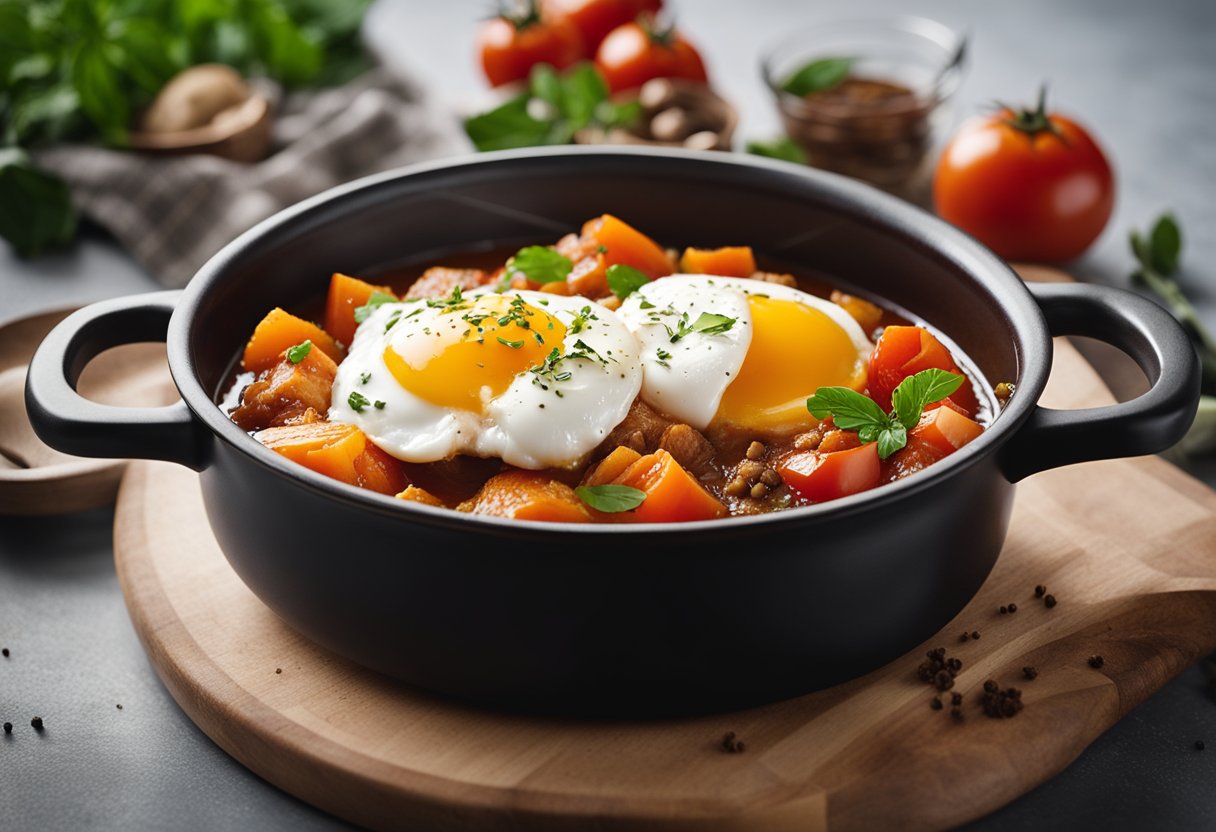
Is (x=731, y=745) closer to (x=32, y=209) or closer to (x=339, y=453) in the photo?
(x=339, y=453)

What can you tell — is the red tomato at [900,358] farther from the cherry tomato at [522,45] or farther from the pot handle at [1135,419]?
the cherry tomato at [522,45]

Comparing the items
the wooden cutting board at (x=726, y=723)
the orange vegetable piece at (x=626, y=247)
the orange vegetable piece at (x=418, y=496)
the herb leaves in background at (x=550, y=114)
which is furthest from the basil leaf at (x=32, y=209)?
the orange vegetable piece at (x=418, y=496)

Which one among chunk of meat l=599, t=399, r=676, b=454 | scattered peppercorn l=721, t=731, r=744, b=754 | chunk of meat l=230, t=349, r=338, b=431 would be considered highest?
chunk of meat l=599, t=399, r=676, b=454

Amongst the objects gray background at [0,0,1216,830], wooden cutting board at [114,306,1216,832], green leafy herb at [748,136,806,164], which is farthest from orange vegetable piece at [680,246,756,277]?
gray background at [0,0,1216,830]

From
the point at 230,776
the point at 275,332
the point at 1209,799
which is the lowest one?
the point at 230,776

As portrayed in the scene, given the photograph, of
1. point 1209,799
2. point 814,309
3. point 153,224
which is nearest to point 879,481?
point 814,309

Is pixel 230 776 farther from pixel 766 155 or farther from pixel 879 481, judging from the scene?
pixel 766 155

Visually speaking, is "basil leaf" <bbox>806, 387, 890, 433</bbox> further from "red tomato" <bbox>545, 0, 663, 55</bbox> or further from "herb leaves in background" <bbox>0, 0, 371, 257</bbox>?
"red tomato" <bbox>545, 0, 663, 55</bbox>
